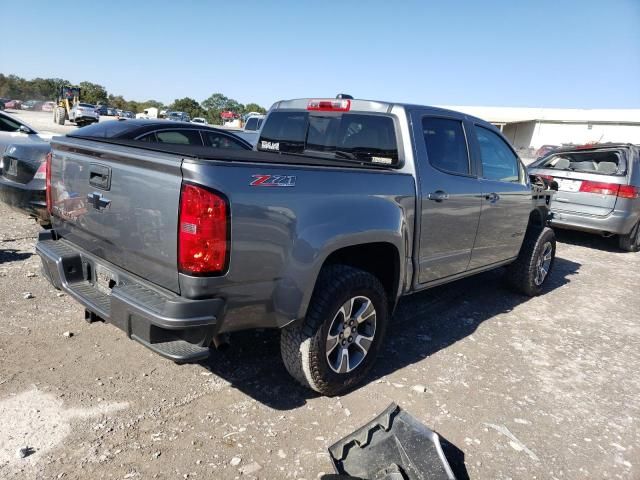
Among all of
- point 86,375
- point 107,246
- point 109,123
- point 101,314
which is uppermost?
point 109,123

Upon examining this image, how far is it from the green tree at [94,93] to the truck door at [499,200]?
7278 cm

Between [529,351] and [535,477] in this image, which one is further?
[529,351]

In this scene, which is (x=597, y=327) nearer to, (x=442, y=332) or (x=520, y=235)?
(x=520, y=235)

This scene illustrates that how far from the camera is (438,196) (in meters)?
3.68

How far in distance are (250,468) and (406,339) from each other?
6.84ft

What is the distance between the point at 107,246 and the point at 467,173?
9.74 ft

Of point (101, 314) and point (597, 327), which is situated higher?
point (101, 314)

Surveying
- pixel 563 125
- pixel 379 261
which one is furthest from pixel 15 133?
pixel 563 125

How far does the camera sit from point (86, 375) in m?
3.17

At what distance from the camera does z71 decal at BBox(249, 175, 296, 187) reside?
2.40m

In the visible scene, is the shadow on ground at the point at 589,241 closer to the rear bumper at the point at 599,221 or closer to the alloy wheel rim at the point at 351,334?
the rear bumper at the point at 599,221

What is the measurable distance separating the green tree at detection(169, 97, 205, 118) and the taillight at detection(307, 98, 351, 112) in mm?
72981

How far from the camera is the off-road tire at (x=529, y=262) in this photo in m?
5.48

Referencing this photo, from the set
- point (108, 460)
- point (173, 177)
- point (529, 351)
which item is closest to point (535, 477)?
point (529, 351)
